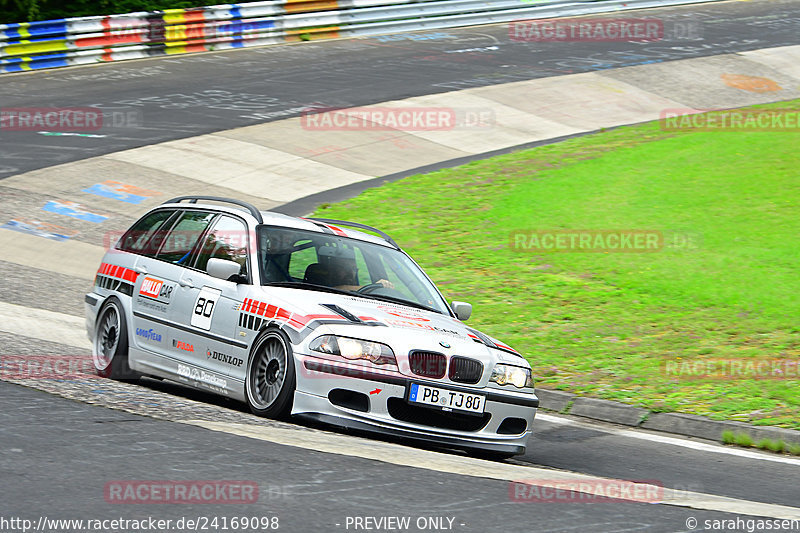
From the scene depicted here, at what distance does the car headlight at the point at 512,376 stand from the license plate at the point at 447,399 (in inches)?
8.6

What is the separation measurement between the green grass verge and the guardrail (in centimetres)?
1128

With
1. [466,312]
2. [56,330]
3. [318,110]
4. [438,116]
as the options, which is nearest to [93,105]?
[318,110]

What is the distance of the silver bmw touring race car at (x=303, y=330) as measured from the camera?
7.00 metres

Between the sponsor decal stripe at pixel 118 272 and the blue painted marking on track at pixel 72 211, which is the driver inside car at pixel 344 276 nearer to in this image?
the sponsor decal stripe at pixel 118 272

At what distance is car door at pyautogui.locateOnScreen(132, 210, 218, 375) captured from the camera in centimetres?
825

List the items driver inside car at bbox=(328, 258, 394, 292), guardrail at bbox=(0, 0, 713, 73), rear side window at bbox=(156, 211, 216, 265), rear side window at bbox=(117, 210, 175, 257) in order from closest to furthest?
driver inside car at bbox=(328, 258, 394, 292) < rear side window at bbox=(156, 211, 216, 265) < rear side window at bbox=(117, 210, 175, 257) < guardrail at bbox=(0, 0, 713, 73)

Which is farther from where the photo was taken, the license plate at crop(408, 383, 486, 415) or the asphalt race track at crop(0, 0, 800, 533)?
the license plate at crop(408, 383, 486, 415)

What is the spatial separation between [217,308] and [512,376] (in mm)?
2258

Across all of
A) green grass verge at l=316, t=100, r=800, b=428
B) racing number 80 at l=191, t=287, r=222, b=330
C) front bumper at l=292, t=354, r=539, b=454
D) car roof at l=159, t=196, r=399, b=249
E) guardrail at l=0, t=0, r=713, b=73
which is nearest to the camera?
front bumper at l=292, t=354, r=539, b=454

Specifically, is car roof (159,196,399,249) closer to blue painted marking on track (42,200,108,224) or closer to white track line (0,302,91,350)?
white track line (0,302,91,350)

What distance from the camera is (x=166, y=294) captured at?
8453 millimetres

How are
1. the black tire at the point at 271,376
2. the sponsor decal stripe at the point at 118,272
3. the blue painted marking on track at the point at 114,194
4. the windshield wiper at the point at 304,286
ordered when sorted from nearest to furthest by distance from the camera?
the black tire at the point at 271,376 < the windshield wiper at the point at 304,286 < the sponsor decal stripe at the point at 118,272 < the blue painted marking on track at the point at 114,194

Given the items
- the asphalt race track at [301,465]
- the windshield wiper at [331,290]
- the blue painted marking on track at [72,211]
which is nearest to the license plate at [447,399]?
the asphalt race track at [301,465]

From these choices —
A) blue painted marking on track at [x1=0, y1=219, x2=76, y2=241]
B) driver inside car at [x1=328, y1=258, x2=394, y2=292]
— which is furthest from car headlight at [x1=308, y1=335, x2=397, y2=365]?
blue painted marking on track at [x1=0, y1=219, x2=76, y2=241]
